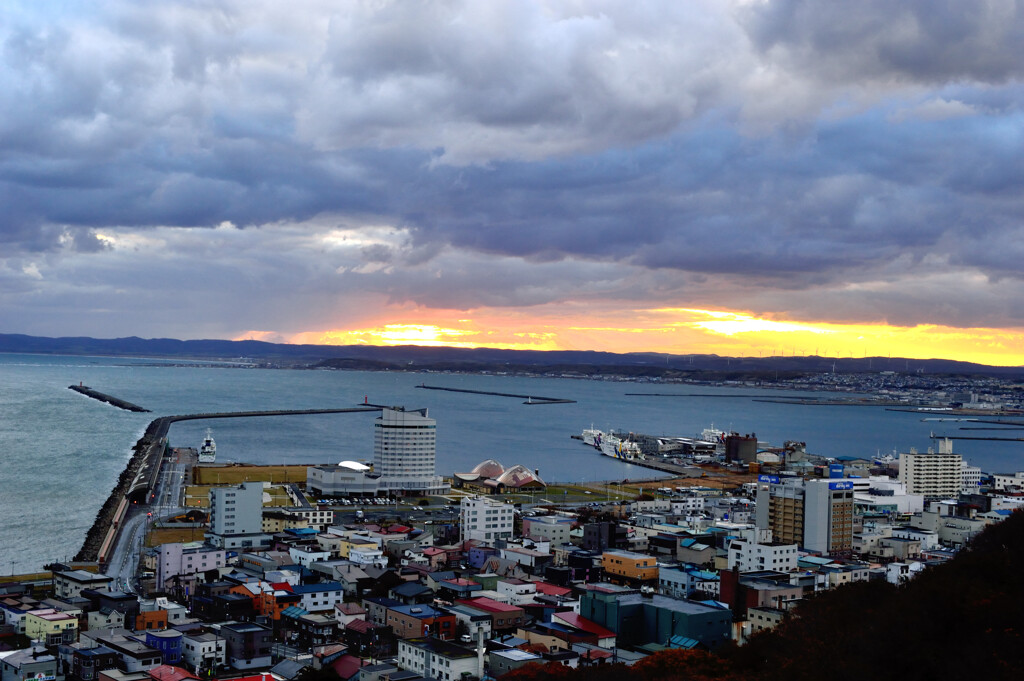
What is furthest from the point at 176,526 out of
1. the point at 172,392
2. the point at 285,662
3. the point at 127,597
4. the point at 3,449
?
the point at 172,392

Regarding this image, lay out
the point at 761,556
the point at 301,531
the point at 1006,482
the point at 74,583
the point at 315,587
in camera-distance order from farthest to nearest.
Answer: the point at 1006,482
the point at 301,531
the point at 761,556
the point at 315,587
the point at 74,583

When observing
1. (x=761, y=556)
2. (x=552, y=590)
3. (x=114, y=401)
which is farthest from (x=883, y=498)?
(x=114, y=401)

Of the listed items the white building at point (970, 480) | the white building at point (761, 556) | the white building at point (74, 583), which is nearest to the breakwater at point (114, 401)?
the white building at point (970, 480)

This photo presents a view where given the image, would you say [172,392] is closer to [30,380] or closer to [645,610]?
[30,380]

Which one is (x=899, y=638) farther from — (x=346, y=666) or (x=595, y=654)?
(x=346, y=666)

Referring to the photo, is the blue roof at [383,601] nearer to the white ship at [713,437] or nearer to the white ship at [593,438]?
the white ship at [593,438]
